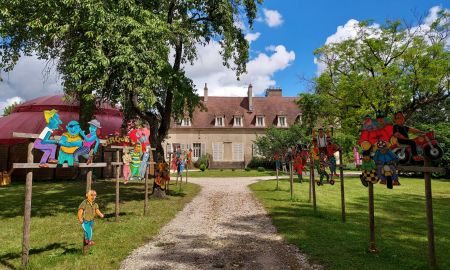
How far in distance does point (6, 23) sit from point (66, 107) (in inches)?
774

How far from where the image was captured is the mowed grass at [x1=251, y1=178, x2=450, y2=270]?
6.57 m

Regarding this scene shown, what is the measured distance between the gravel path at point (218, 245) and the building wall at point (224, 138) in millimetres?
31713

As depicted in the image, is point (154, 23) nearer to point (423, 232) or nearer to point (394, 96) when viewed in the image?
point (423, 232)

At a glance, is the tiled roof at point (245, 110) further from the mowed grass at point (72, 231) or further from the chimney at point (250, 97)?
the mowed grass at point (72, 231)

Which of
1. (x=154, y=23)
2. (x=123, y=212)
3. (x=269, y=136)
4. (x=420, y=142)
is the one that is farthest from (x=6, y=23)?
(x=269, y=136)

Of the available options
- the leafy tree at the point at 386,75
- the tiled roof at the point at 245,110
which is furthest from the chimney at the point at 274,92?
the leafy tree at the point at 386,75

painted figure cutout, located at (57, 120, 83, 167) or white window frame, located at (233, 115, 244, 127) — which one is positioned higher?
white window frame, located at (233, 115, 244, 127)

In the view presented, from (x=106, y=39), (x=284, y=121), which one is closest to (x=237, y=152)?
(x=284, y=121)

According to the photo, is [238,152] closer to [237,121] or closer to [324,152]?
[237,121]

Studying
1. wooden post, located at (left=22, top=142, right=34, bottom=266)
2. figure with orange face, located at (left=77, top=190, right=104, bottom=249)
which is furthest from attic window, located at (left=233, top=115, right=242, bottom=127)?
wooden post, located at (left=22, top=142, right=34, bottom=266)

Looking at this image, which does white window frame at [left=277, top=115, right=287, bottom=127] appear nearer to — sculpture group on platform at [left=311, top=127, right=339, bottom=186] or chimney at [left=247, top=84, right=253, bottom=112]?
chimney at [left=247, top=84, right=253, bottom=112]

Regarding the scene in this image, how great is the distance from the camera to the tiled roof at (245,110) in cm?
4512

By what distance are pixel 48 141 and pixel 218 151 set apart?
123 feet

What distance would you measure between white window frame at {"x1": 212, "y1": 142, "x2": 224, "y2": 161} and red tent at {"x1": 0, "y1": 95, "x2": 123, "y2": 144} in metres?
15.7
